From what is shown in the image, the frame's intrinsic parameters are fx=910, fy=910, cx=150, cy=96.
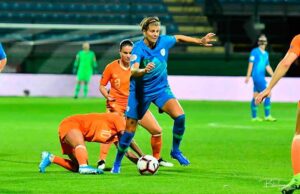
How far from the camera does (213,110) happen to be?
26.9m

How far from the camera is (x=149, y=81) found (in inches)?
485

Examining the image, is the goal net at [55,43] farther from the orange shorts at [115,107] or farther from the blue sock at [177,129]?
the blue sock at [177,129]

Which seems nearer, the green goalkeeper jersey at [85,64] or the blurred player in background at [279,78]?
the blurred player in background at [279,78]

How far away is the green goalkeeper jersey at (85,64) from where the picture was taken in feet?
104

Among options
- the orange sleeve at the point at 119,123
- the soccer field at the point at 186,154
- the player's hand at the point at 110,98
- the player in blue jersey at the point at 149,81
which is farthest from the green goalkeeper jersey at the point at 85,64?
the orange sleeve at the point at 119,123

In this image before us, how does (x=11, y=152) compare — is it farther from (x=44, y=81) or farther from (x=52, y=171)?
(x=44, y=81)

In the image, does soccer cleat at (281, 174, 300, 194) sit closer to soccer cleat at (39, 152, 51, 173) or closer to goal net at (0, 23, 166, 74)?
soccer cleat at (39, 152, 51, 173)

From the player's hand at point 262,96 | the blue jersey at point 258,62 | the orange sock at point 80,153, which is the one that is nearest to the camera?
the player's hand at point 262,96

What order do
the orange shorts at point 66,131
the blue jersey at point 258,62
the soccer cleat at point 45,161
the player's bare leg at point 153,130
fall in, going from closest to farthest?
1. the orange shorts at point 66,131
2. the soccer cleat at point 45,161
3. the player's bare leg at point 153,130
4. the blue jersey at point 258,62

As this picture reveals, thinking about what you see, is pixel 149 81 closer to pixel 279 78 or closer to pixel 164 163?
pixel 164 163

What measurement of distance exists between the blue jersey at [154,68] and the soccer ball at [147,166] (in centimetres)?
111

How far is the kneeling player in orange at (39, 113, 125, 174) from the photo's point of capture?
37.7 feet

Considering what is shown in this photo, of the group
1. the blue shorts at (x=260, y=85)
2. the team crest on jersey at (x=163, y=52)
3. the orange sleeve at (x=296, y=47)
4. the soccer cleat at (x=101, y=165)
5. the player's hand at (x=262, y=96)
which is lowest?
the blue shorts at (x=260, y=85)

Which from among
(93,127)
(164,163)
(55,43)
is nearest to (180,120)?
(164,163)
